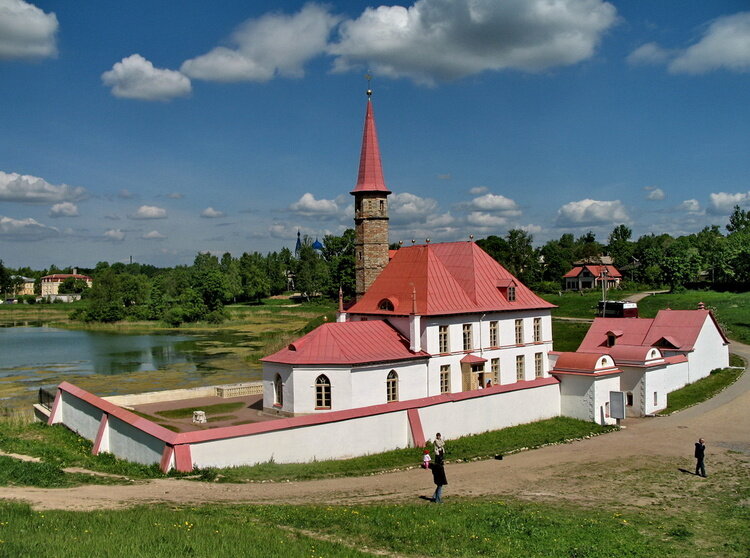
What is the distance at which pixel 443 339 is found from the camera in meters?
29.8

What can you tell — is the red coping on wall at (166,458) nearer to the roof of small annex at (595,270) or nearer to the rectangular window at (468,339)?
the rectangular window at (468,339)

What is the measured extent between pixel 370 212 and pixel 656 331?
18.0 m

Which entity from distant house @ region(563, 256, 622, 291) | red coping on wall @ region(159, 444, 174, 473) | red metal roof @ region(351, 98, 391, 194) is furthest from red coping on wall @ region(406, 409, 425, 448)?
distant house @ region(563, 256, 622, 291)

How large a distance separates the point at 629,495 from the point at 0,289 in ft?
525

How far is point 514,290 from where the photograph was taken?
33.2 metres

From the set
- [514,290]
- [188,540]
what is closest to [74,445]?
[188,540]

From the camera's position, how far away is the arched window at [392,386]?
26944 mm

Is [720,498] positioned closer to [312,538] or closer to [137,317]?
[312,538]

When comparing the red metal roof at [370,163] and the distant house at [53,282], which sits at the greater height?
the red metal roof at [370,163]

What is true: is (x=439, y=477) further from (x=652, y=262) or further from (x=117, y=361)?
(x=652, y=262)

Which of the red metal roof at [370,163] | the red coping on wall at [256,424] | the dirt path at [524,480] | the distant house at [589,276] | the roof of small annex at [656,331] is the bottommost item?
the dirt path at [524,480]

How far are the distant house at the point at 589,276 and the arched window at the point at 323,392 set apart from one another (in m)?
71.1

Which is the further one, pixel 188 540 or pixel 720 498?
pixel 720 498

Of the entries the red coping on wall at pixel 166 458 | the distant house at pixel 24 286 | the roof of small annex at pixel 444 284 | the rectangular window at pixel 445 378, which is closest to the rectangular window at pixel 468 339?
the roof of small annex at pixel 444 284
